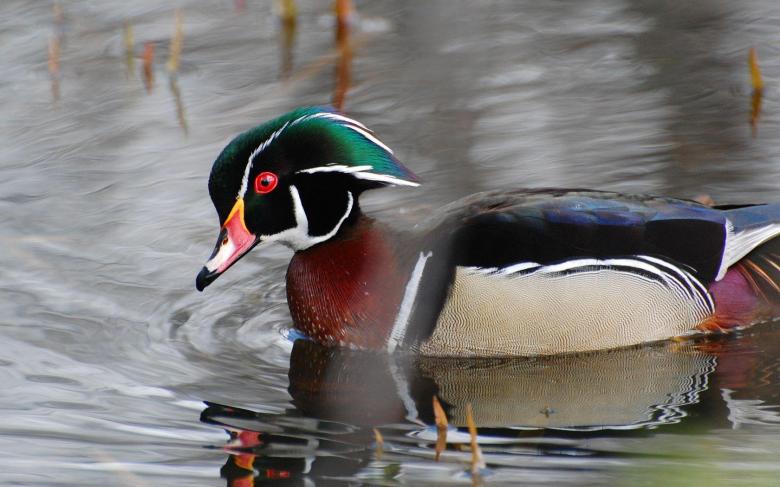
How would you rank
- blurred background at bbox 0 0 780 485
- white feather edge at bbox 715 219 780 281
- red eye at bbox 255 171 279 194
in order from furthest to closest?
white feather edge at bbox 715 219 780 281, red eye at bbox 255 171 279 194, blurred background at bbox 0 0 780 485

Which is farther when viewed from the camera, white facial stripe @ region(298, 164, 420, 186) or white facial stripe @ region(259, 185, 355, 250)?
Result: white facial stripe @ region(259, 185, 355, 250)

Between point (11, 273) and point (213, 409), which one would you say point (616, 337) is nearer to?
point (213, 409)

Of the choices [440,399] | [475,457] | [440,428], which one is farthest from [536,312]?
[475,457]

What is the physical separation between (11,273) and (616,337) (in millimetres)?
2767

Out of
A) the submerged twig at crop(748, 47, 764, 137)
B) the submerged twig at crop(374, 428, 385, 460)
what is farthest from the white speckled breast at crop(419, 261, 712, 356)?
the submerged twig at crop(748, 47, 764, 137)

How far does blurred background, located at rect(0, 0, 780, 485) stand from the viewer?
4820mm

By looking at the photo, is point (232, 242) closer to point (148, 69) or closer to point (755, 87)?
point (148, 69)

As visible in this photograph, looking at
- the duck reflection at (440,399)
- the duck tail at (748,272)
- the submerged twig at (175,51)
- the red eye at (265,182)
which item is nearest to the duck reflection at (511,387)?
the duck reflection at (440,399)

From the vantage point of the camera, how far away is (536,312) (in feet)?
19.1

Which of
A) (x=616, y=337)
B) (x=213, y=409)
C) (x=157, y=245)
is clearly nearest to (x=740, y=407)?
(x=616, y=337)

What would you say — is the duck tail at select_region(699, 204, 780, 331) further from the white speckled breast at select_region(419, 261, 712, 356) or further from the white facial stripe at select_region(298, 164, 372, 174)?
the white facial stripe at select_region(298, 164, 372, 174)

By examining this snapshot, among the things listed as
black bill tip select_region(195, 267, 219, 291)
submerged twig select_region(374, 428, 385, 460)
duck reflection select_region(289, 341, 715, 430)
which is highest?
black bill tip select_region(195, 267, 219, 291)

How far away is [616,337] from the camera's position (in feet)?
19.4

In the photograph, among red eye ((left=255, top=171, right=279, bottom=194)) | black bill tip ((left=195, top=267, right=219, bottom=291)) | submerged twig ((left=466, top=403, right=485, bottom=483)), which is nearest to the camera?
submerged twig ((left=466, top=403, right=485, bottom=483))
